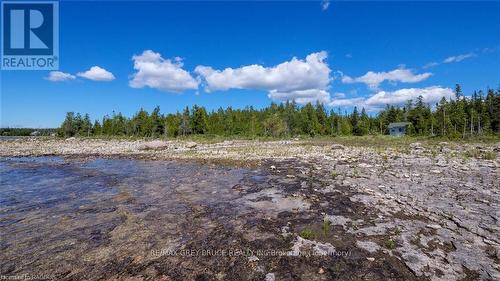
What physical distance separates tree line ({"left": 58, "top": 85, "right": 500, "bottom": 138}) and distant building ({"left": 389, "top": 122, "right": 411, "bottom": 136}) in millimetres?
2216

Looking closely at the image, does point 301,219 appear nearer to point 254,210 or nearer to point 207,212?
point 254,210

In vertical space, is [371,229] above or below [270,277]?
above

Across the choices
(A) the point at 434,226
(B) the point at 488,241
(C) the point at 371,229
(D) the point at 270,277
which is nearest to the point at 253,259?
(D) the point at 270,277

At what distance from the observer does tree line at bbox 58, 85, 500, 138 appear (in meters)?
66.6

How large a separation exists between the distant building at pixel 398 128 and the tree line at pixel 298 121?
2.22 meters

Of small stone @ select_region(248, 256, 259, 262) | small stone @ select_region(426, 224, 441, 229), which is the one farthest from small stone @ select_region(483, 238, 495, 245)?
small stone @ select_region(248, 256, 259, 262)

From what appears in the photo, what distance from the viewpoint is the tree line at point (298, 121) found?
66588 millimetres

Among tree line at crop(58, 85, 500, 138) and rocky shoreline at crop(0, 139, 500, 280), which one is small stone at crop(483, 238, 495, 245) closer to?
rocky shoreline at crop(0, 139, 500, 280)

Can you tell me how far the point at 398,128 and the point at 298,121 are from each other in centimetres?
2738

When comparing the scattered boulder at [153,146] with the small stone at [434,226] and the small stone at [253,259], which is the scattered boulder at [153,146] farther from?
the small stone at [434,226]

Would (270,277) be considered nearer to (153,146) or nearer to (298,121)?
(153,146)

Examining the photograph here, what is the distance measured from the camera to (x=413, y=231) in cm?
636

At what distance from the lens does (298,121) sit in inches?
3172

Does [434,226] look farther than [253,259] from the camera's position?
Yes
